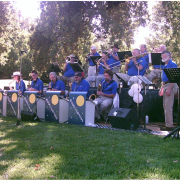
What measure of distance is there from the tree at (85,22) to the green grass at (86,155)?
1039 centimetres

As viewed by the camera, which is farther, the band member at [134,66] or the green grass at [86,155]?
the band member at [134,66]

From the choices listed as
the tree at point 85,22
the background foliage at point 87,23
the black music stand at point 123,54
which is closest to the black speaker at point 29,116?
the black music stand at point 123,54

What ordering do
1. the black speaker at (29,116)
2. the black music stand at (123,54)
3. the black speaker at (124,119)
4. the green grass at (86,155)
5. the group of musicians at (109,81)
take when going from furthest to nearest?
1. the black music stand at (123,54)
2. the black speaker at (29,116)
3. the group of musicians at (109,81)
4. the black speaker at (124,119)
5. the green grass at (86,155)

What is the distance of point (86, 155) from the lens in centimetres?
407

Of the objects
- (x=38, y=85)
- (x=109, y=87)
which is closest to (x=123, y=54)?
(x=109, y=87)

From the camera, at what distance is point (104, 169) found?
11.3ft

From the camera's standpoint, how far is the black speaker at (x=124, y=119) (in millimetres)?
6352

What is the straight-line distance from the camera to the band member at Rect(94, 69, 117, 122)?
780cm

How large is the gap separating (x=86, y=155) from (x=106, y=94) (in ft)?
12.8

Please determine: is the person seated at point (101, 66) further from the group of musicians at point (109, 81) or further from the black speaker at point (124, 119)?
the black speaker at point (124, 119)

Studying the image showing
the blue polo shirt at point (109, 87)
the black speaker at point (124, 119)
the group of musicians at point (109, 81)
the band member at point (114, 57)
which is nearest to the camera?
the black speaker at point (124, 119)

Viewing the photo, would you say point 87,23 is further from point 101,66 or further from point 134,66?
point 134,66

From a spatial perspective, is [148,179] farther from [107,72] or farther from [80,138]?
[107,72]

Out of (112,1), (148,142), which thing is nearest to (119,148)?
(148,142)
